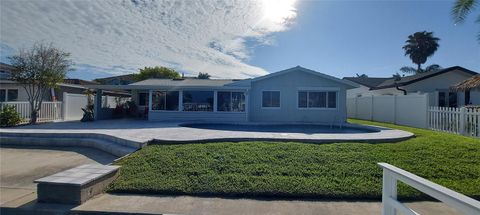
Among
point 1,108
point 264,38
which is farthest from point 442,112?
point 1,108

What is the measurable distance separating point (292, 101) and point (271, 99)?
1358 millimetres

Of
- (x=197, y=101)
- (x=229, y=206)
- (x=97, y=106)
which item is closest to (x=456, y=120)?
(x=229, y=206)

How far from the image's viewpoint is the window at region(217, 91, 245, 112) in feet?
63.6

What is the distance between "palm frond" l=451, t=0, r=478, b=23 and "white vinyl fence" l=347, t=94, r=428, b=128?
7515mm

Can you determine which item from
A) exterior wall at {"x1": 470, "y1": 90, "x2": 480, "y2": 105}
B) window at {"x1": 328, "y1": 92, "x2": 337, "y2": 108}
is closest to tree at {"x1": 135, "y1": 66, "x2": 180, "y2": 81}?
window at {"x1": 328, "y1": 92, "x2": 337, "y2": 108}

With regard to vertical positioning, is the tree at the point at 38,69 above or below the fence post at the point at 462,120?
above

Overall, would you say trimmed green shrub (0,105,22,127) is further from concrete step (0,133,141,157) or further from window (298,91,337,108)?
window (298,91,337,108)

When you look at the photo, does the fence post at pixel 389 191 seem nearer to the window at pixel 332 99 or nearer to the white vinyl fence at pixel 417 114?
the white vinyl fence at pixel 417 114

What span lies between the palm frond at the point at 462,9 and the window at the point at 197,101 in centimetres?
1374

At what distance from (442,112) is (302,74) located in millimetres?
7907

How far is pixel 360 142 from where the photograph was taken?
30.1 feet

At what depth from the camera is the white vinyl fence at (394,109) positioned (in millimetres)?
15977

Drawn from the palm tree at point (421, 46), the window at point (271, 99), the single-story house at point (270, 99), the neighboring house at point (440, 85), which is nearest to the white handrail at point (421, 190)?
the single-story house at point (270, 99)

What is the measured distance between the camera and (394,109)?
770 inches
